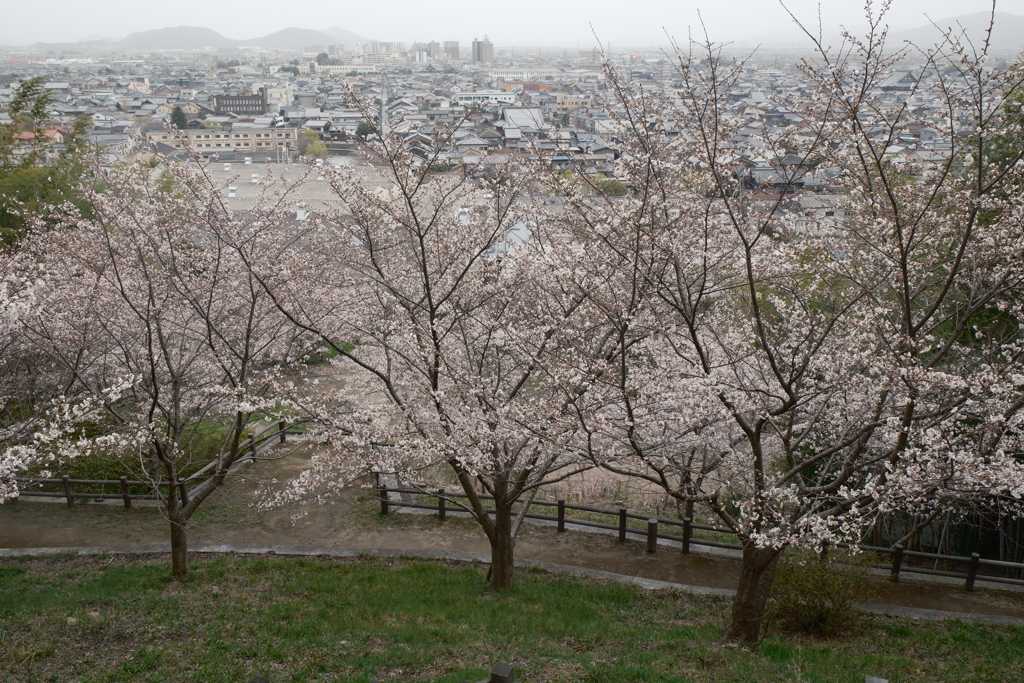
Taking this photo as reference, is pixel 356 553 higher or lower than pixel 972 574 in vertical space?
lower

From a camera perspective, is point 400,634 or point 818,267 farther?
point 818,267

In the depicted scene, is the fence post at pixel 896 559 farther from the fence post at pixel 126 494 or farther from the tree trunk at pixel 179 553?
the fence post at pixel 126 494

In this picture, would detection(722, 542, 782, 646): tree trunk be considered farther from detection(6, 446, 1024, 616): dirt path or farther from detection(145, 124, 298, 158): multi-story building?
detection(145, 124, 298, 158): multi-story building

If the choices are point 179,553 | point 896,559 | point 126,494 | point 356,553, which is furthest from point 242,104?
point 896,559

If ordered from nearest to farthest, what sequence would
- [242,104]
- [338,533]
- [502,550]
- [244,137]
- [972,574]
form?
[502,550] → [972,574] → [338,533] → [244,137] → [242,104]

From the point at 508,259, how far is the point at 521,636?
4725 millimetres

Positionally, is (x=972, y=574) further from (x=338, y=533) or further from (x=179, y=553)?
(x=179, y=553)

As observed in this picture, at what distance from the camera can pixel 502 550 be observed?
770 centimetres

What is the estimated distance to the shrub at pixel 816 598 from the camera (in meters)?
6.56

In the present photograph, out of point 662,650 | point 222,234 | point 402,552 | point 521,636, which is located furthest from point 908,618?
point 222,234

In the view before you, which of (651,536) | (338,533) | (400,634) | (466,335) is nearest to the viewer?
(400,634)

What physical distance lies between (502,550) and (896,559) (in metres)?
4.88

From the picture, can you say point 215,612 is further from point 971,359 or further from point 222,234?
point 971,359

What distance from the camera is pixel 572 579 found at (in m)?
8.28
